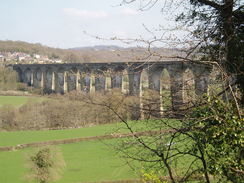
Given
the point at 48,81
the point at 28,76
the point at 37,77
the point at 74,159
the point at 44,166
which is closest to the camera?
the point at 44,166

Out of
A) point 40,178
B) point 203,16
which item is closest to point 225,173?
point 203,16

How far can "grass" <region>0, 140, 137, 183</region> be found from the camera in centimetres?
1505

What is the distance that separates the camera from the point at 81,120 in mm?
28531

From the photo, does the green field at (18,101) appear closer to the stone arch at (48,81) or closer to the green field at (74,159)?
the stone arch at (48,81)

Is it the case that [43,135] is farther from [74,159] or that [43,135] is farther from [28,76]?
[28,76]

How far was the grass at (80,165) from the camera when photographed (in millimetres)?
15047

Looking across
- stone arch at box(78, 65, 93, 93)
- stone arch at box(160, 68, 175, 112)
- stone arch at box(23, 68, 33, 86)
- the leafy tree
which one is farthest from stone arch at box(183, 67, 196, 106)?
stone arch at box(23, 68, 33, 86)

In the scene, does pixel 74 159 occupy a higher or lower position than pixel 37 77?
lower

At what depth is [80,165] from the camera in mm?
17500

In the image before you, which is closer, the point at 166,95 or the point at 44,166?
the point at 166,95

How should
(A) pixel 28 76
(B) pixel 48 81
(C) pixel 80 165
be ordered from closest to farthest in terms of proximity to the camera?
1. (C) pixel 80 165
2. (B) pixel 48 81
3. (A) pixel 28 76

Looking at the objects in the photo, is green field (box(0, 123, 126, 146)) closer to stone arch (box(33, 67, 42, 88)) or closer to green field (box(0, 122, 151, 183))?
green field (box(0, 122, 151, 183))

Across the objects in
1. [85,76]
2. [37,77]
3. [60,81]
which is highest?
[85,76]

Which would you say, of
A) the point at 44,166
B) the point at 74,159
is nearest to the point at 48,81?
the point at 74,159
